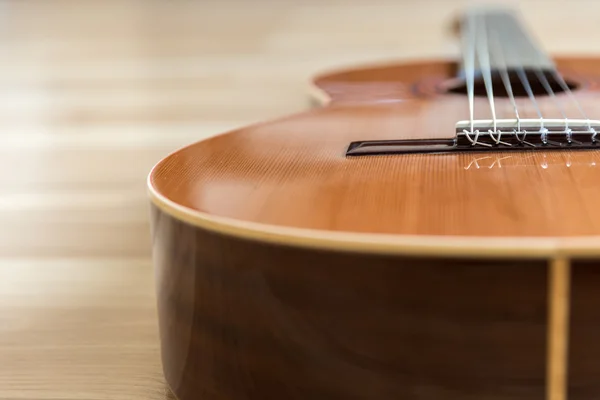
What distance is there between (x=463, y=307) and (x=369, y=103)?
1.62ft

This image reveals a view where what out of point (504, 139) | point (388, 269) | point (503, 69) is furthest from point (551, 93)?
point (388, 269)

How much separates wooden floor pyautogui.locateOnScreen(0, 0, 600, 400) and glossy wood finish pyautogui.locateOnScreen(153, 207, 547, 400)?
187 millimetres

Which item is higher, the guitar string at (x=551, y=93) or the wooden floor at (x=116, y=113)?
the guitar string at (x=551, y=93)

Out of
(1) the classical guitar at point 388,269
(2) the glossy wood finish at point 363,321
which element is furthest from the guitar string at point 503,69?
(2) the glossy wood finish at point 363,321

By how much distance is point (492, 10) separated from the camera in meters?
1.65

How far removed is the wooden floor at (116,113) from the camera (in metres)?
0.80

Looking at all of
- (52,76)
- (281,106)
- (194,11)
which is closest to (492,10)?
(281,106)

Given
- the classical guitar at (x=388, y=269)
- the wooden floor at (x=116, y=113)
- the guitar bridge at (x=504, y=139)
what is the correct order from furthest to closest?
the wooden floor at (x=116, y=113)
the guitar bridge at (x=504, y=139)
the classical guitar at (x=388, y=269)

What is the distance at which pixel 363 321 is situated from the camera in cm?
52

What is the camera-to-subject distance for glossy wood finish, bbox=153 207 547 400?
0.50 meters

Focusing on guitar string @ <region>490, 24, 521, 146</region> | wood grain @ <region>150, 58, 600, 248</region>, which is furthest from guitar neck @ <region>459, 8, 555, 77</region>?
wood grain @ <region>150, 58, 600, 248</region>

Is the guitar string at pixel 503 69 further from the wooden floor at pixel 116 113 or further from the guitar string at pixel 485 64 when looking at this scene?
the wooden floor at pixel 116 113

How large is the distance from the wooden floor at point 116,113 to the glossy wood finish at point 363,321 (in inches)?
7.3

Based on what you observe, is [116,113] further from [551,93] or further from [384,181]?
[384,181]
